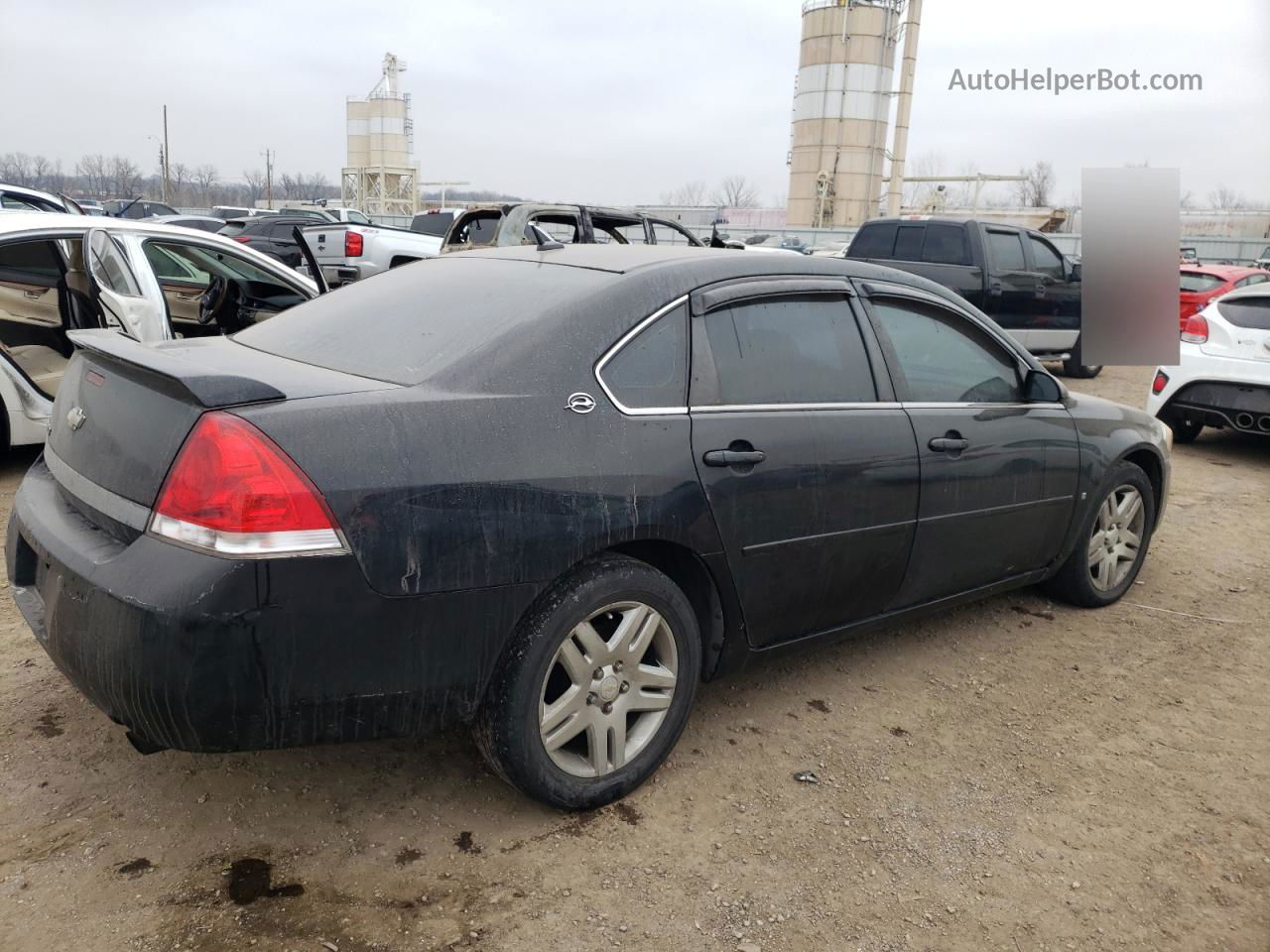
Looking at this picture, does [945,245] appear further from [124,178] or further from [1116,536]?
[124,178]

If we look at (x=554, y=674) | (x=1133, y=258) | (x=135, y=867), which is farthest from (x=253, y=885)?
(x=1133, y=258)

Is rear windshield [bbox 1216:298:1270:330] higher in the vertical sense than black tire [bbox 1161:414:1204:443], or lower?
higher

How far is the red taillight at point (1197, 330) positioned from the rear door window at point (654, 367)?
6956mm

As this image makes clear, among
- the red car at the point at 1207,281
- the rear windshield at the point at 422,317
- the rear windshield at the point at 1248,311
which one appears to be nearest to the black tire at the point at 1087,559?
the rear windshield at the point at 422,317

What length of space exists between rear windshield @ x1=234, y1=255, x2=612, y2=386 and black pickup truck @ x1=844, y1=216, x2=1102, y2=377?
911 centimetres

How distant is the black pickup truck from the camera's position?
11453mm

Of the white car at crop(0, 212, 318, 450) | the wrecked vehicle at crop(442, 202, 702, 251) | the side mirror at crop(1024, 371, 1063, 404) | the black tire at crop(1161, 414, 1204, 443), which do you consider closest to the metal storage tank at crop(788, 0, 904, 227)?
the wrecked vehicle at crop(442, 202, 702, 251)

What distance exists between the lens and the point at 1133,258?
14.9ft

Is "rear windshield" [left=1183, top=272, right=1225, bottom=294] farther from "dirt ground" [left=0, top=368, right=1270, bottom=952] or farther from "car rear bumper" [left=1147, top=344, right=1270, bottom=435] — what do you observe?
"dirt ground" [left=0, top=368, right=1270, bottom=952]

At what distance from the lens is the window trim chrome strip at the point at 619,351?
271 cm

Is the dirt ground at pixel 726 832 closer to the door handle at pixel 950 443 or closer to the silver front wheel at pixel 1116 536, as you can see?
the silver front wheel at pixel 1116 536

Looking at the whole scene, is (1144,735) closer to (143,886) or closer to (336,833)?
(336,833)

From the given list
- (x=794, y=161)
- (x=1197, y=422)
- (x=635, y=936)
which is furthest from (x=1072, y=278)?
(x=794, y=161)

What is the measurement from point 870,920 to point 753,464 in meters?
1.26
